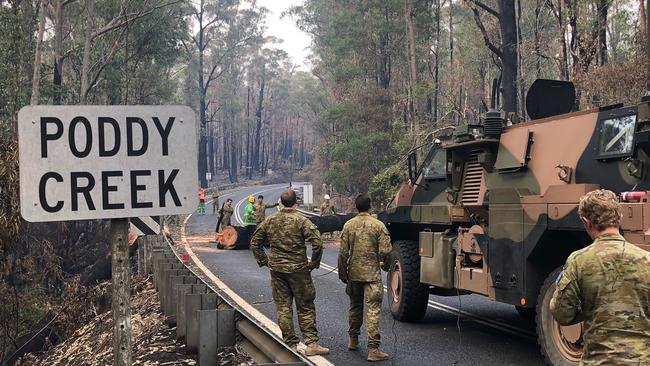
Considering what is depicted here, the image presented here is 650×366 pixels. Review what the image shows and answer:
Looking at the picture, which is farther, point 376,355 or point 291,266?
point 291,266

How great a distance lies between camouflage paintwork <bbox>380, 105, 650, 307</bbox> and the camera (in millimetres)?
6008

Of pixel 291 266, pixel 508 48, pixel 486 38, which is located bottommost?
pixel 291 266

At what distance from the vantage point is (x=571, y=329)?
18.3ft

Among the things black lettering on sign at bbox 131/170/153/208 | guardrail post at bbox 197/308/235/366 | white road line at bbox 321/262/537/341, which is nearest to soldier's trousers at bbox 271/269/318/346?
guardrail post at bbox 197/308/235/366

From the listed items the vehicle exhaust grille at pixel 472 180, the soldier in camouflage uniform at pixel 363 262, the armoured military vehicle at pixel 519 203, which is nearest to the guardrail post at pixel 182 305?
the soldier in camouflage uniform at pixel 363 262

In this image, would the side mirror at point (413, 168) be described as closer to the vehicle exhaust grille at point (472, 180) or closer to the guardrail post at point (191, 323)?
the vehicle exhaust grille at point (472, 180)

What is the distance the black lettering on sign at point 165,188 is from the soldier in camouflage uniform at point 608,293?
6.97ft

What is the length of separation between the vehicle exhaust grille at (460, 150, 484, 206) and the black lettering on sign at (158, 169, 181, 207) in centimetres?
540

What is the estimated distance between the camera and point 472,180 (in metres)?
8.53

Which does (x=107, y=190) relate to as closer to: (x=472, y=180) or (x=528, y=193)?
(x=528, y=193)

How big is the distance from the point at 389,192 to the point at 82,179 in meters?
25.2

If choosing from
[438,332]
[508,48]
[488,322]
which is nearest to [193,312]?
[438,332]

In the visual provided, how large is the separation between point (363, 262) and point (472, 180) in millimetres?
2173

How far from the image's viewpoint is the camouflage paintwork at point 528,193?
6.01 meters
